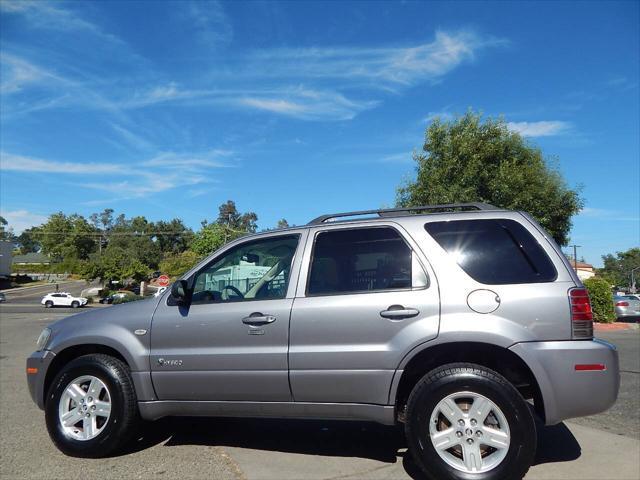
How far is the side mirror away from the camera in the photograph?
4.31 meters

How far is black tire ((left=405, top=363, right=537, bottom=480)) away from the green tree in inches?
527

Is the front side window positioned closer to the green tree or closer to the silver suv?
the silver suv

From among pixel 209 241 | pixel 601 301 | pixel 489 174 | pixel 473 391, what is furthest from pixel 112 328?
pixel 209 241

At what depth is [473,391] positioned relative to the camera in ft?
12.0

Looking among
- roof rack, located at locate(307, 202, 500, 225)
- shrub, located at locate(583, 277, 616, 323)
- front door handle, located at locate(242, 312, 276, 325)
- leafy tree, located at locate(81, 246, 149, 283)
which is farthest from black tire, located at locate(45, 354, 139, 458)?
leafy tree, located at locate(81, 246, 149, 283)

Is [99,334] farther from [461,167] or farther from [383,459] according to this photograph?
[461,167]

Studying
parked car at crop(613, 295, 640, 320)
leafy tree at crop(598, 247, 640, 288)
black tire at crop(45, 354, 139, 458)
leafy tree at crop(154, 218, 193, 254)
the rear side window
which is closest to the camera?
the rear side window

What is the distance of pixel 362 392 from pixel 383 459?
0.83m

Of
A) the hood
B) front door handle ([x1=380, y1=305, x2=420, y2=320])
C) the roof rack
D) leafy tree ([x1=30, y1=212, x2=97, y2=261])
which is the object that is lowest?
the hood

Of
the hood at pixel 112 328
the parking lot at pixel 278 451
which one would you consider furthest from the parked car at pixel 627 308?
the hood at pixel 112 328

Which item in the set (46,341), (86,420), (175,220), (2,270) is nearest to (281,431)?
Answer: (86,420)

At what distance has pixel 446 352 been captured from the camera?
12.8ft

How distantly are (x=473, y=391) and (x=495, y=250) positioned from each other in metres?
1.06

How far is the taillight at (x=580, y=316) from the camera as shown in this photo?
11.9 ft
